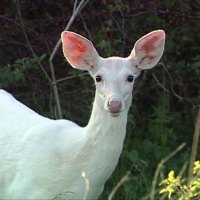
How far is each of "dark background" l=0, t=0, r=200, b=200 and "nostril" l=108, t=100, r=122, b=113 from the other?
7.03ft

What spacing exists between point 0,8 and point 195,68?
5.90ft

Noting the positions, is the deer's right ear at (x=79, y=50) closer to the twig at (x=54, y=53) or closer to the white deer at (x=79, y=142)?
the white deer at (x=79, y=142)

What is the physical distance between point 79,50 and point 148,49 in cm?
47

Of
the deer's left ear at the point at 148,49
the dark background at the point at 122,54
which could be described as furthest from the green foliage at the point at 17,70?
the deer's left ear at the point at 148,49

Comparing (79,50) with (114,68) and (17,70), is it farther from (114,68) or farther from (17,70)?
(17,70)

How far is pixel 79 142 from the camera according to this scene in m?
6.32

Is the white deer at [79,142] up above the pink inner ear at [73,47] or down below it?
below

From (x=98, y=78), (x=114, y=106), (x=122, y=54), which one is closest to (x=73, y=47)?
(x=98, y=78)

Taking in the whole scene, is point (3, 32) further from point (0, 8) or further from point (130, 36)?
point (130, 36)

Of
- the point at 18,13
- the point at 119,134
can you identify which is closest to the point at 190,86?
the point at 18,13

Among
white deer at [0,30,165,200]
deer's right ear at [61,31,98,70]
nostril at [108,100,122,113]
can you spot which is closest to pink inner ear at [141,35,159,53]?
white deer at [0,30,165,200]

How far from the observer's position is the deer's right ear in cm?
639

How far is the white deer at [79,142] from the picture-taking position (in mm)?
6164

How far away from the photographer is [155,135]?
859 centimetres
